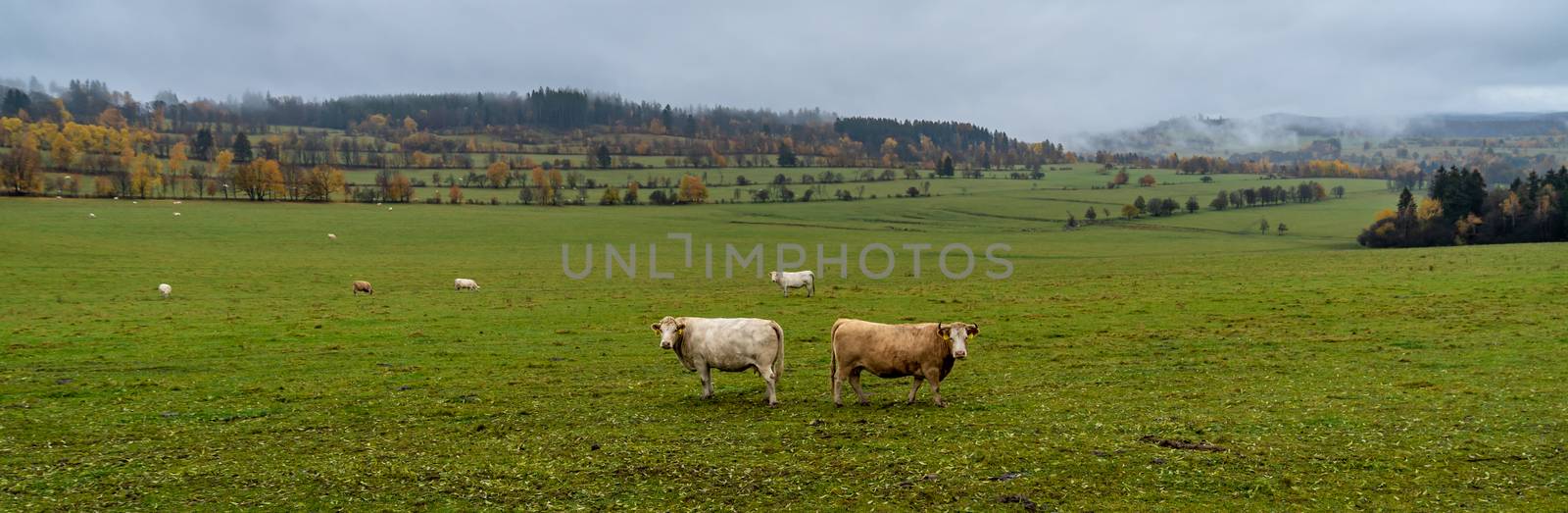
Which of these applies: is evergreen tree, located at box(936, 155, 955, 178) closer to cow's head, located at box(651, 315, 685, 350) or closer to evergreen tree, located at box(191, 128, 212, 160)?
evergreen tree, located at box(191, 128, 212, 160)

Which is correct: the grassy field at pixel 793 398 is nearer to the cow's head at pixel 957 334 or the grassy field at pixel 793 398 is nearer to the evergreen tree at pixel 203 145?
the cow's head at pixel 957 334

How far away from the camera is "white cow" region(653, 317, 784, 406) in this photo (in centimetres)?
1695

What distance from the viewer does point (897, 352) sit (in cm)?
1603

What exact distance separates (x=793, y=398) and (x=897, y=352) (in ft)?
8.02

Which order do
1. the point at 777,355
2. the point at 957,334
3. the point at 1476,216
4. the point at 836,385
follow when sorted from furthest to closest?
the point at 1476,216, the point at 777,355, the point at 836,385, the point at 957,334

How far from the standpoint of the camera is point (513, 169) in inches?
6407

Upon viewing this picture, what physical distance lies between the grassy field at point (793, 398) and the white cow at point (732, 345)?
0.67m

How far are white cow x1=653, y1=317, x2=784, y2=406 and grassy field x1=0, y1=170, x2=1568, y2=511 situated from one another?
67 cm

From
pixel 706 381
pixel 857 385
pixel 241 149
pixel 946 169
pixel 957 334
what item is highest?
pixel 241 149

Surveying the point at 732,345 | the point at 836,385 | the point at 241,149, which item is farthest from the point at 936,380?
the point at 241,149

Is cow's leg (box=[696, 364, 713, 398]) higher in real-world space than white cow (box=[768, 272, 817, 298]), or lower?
higher

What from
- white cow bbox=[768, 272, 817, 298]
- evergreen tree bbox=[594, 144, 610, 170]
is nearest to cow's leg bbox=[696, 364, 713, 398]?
white cow bbox=[768, 272, 817, 298]

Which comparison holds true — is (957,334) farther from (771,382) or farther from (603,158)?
(603,158)

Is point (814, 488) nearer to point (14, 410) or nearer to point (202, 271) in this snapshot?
point (14, 410)
